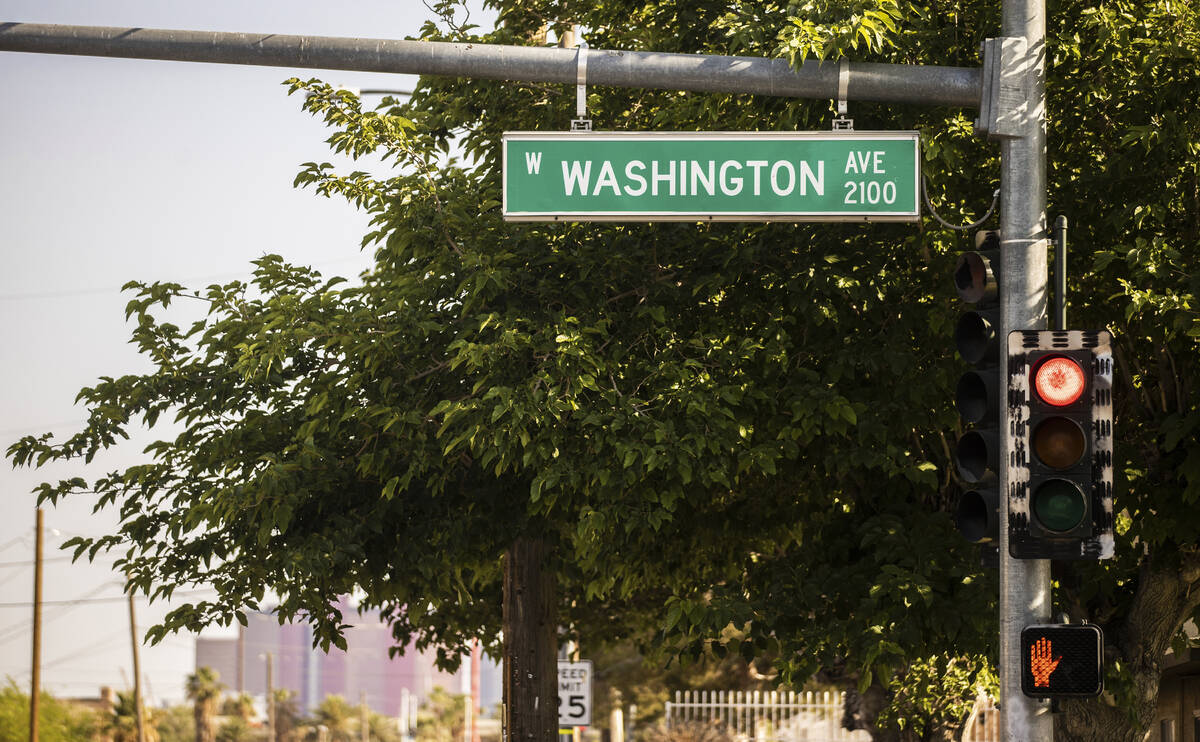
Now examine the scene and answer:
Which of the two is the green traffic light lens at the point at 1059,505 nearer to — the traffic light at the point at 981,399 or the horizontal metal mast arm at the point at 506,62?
the traffic light at the point at 981,399

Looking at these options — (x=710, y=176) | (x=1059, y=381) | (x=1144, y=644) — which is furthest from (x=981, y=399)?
(x=1144, y=644)

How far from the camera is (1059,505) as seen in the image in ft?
20.4

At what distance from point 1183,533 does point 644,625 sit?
10136 mm

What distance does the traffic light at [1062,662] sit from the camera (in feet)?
20.5

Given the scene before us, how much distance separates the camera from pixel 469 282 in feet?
37.1

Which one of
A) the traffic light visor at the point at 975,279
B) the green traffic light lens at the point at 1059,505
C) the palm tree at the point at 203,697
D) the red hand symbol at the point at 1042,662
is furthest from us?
the palm tree at the point at 203,697

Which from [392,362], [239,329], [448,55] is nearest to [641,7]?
[392,362]

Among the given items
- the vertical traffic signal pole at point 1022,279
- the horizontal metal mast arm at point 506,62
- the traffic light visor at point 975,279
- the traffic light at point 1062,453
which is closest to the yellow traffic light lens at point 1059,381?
the traffic light at point 1062,453

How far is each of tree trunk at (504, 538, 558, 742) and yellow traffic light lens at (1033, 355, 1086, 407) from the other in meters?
8.95

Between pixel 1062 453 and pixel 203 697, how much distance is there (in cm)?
9615

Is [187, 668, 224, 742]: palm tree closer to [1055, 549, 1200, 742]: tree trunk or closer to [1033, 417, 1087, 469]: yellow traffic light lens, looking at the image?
[1055, 549, 1200, 742]: tree trunk

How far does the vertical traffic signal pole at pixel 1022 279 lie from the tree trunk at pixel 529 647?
8572 millimetres

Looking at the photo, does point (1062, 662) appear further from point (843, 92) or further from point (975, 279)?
point (843, 92)

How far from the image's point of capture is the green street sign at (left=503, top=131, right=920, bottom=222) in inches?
278
